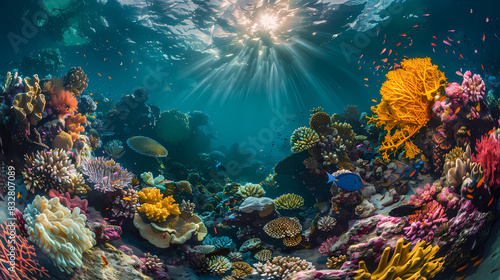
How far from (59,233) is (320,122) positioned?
7275mm

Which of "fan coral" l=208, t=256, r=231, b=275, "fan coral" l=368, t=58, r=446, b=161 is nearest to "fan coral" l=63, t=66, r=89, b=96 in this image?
"fan coral" l=208, t=256, r=231, b=275

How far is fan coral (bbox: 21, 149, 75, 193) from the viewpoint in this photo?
4.09m

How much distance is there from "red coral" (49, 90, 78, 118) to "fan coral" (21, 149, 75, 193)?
1.93m

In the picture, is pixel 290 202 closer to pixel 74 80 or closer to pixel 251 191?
pixel 251 191

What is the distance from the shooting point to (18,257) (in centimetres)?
259

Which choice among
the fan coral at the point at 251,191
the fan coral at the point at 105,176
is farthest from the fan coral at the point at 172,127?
the fan coral at the point at 251,191

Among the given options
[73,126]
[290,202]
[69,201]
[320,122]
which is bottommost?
[69,201]

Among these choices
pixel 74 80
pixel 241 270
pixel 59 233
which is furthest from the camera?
pixel 74 80

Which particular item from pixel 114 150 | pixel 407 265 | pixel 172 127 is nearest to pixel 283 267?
pixel 407 265

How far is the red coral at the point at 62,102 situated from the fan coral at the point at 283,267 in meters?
6.96

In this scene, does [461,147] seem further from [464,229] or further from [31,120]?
[31,120]

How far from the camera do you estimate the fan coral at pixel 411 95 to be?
202 inches

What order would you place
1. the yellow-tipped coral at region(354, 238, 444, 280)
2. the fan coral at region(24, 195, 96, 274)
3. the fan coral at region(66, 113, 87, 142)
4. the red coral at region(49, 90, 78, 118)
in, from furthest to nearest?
the fan coral at region(66, 113, 87, 142) → the red coral at region(49, 90, 78, 118) → the yellow-tipped coral at region(354, 238, 444, 280) → the fan coral at region(24, 195, 96, 274)

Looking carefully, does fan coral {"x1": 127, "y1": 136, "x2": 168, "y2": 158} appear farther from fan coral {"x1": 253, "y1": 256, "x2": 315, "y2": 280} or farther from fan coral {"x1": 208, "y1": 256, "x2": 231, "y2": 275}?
fan coral {"x1": 253, "y1": 256, "x2": 315, "y2": 280}
